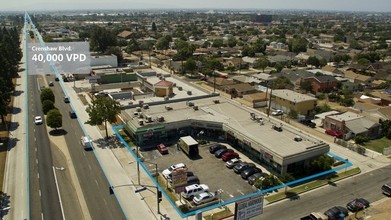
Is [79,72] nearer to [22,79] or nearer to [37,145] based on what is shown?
[22,79]

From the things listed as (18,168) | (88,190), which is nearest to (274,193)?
(88,190)

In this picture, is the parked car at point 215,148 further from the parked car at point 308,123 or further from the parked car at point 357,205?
the parked car at point 308,123

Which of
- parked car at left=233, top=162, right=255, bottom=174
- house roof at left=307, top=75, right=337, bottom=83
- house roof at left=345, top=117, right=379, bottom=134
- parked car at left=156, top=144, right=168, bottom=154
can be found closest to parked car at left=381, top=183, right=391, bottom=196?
parked car at left=233, top=162, right=255, bottom=174

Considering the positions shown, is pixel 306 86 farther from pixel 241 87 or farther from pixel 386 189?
pixel 386 189

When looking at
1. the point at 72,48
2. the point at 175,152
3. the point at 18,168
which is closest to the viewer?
the point at 18,168

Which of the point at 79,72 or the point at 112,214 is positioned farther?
the point at 79,72

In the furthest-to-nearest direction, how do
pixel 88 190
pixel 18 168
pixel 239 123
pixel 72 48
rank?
pixel 72 48, pixel 239 123, pixel 18 168, pixel 88 190

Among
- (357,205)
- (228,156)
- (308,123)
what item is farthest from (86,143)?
(308,123)
